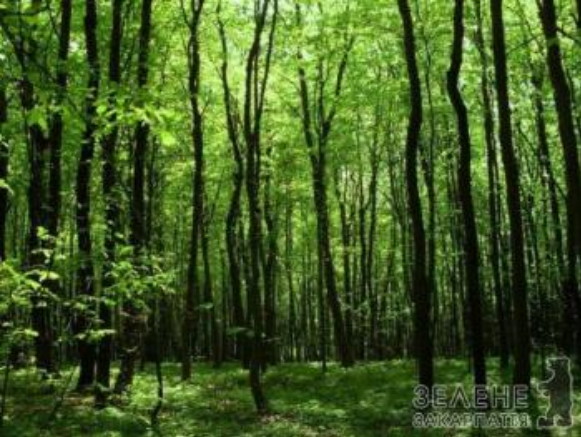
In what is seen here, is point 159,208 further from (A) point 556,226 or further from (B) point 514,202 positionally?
(B) point 514,202

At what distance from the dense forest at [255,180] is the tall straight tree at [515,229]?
0.16ft

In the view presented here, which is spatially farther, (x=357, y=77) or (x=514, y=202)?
(x=357, y=77)

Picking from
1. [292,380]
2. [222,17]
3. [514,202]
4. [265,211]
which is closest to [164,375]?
[292,380]

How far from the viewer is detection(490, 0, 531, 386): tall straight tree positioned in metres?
15.1

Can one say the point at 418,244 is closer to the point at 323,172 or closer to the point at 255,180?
the point at 255,180

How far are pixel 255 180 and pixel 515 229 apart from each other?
7504 millimetres

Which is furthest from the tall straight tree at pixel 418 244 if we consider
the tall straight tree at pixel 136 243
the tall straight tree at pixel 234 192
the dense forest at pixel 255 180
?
the tall straight tree at pixel 234 192

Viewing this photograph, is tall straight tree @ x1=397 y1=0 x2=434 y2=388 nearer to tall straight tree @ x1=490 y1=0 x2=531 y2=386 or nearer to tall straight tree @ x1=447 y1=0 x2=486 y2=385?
tall straight tree @ x1=447 y1=0 x2=486 y2=385

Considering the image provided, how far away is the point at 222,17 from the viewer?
2762 centimetres

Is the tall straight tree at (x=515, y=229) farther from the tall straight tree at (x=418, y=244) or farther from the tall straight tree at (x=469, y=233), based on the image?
the tall straight tree at (x=418, y=244)

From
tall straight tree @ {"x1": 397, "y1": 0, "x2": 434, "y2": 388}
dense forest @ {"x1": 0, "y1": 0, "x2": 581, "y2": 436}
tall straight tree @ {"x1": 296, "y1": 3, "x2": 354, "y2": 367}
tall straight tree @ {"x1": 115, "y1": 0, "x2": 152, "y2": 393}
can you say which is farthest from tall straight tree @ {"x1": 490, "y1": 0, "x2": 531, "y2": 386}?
tall straight tree @ {"x1": 296, "y1": 3, "x2": 354, "y2": 367}

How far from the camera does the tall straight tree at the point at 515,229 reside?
15094 mm

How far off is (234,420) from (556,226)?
1243cm

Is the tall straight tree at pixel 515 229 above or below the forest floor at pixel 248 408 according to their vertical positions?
above
